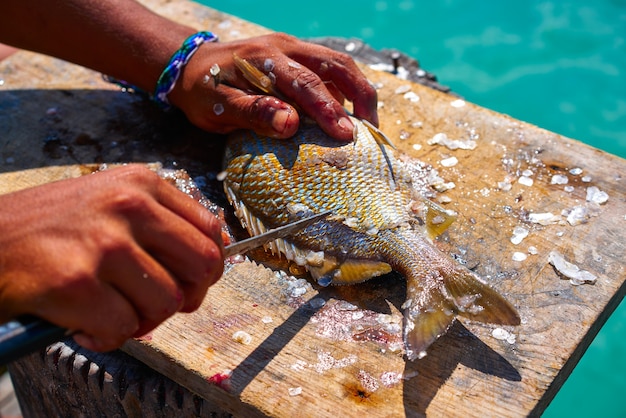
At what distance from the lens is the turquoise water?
5.83 meters

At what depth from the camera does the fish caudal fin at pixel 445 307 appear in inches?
70.1

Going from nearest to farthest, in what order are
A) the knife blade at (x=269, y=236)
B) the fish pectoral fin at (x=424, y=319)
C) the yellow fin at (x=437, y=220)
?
the knife blade at (x=269, y=236), the fish pectoral fin at (x=424, y=319), the yellow fin at (x=437, y=220)

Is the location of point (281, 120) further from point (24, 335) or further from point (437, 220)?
point (24, 335)

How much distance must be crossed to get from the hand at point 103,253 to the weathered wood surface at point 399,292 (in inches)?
23.7

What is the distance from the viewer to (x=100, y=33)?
274 centimetres

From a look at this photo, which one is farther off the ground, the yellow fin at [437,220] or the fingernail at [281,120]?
the fingernail at [281,120]

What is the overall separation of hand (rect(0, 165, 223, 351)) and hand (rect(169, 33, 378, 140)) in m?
1.05

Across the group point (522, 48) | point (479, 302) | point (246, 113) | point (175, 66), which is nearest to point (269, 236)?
point (479, 302)

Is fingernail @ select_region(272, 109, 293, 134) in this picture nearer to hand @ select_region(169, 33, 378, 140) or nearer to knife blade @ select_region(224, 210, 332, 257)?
hand @ select_region(169, 33, 378, 140)

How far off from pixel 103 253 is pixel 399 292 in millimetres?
1113

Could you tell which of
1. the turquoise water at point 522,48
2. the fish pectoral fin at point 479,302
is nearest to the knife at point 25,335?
the fish pectoral fin at point 479,302

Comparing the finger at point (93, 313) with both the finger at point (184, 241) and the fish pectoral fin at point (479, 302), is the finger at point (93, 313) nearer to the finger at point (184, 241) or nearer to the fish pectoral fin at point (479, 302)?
the finger at point (184, 241)

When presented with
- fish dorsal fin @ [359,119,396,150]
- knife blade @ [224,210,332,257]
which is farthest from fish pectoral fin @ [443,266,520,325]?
fish dorsal fin @ [359,119,396,150]

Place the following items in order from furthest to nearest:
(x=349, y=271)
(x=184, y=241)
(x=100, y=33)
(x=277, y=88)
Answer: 1. (x=100, y=33)
2. (x=277, y=88)
3. (x=349, y=271)
4. (x=184, y=241)
